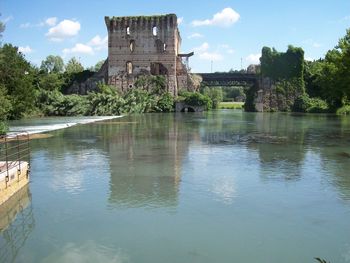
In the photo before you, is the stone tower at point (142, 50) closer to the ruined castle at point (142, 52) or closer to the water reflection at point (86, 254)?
the ruined castle at point (142, 52)

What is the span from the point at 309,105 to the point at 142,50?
27.4m

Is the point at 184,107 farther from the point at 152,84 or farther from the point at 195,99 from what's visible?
the point at 152,84

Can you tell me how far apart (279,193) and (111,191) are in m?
4.41

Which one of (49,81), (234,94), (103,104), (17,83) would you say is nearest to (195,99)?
(103,104)

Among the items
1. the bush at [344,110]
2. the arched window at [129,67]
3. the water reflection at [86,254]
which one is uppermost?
the arched window at [129,67]

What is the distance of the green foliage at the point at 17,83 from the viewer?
4306 cm

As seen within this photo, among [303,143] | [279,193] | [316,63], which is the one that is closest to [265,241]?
[279,193]

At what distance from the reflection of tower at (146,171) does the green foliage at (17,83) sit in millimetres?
22845

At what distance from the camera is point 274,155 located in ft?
61.1

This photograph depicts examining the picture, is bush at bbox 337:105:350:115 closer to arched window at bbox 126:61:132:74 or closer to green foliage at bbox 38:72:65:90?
arched window at bbox 126:61:132:74

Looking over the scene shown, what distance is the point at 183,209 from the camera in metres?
10.2

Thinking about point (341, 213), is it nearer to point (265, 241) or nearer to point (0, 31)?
point (265, 241)

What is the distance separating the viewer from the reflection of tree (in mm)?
7854

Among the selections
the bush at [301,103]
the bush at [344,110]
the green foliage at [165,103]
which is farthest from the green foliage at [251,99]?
the bush at [344,110]
